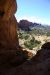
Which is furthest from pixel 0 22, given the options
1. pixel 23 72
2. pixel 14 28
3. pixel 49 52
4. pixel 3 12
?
pixel 23 72

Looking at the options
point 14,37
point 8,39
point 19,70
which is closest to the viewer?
point 19,70

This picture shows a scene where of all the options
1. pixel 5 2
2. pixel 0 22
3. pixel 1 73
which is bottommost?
pixel 1 73

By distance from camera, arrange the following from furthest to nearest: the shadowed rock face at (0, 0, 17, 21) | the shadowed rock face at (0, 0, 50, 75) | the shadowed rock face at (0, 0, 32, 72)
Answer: the shadowed rock face at (0, 0, 17, 21)
the shadowed rock face at (0, 0, 32, 72)
the shadowed rock face at (0, 0, 50, 75)

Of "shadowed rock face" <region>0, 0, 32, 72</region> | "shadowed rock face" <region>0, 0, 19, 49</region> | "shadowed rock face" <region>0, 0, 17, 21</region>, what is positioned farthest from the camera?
"shadowed rock face" <region>0, 0, 19, 49</region>

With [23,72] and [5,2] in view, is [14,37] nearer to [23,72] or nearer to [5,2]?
[5,2]

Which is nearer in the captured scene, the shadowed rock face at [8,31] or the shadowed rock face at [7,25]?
the shadowed rock face at [8,31]

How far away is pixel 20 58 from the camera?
717 inches

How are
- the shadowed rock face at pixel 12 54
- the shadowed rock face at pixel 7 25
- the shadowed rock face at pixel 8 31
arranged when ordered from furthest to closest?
1. the shadowed rock face at pixel 7 25
2. the shadowed rock face at pixel 8 31
3. the shadowed rock face at pixel 12 54

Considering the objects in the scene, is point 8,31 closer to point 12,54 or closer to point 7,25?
point 7,25

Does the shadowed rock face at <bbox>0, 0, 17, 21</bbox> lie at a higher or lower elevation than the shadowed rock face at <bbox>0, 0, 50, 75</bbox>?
higher

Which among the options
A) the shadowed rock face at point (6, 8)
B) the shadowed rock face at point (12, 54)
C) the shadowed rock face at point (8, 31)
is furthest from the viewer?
the shadowed rock face at point (6, 8)

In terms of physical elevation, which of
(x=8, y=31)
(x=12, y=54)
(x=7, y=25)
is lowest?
(x=12, y=54)

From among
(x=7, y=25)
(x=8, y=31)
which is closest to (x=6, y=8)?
(x=7, y=25)

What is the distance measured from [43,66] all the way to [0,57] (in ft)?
22.7
